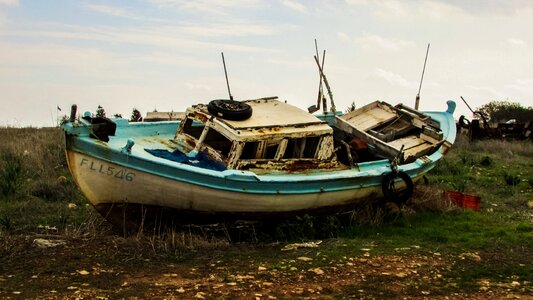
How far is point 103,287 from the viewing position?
709 cm

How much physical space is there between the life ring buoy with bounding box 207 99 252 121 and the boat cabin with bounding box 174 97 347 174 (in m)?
0.06

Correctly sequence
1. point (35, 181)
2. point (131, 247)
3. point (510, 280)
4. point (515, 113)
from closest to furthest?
point (510, 280) < point (131, 247) < point (35, 181) < point (515, 113)

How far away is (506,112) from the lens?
37438 millimetres

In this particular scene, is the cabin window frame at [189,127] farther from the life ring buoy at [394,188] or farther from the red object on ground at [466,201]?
the red object on ground at [466,201]

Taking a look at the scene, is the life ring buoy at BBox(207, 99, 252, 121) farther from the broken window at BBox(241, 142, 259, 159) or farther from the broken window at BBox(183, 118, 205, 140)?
the broken window at BBox(183, 118, 205, 140)

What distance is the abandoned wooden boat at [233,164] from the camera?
8625mm

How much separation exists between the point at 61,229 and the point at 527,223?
7368 mm

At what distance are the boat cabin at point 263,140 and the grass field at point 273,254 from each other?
93 centimetres

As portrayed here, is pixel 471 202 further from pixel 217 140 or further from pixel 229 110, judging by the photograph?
pixel 229 110

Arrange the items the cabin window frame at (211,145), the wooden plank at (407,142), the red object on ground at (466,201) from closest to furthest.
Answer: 1. the cabin window frame at (211,145)
2. the red object on ground at (466,201)
3. the wooden plank at (407,142)

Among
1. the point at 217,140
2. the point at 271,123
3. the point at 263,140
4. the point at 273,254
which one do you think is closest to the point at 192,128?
the point at 217,140

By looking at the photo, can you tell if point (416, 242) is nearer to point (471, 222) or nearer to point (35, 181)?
point (471, 222)

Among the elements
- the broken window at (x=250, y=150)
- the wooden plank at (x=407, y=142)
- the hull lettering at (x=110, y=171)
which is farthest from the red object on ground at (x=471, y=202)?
the hull lettering at (x=110, y=171)

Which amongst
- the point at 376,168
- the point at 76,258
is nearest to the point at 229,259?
the point at 76,258
